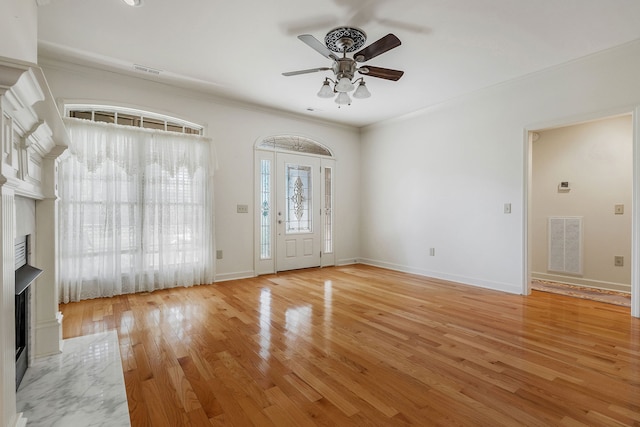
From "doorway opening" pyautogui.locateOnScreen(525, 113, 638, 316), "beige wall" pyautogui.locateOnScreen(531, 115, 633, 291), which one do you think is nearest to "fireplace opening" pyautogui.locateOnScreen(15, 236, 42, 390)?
"doorway opening" pyautogui.locateOnScreen(525, 113, 638, 316)

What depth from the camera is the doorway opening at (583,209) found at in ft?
13.9

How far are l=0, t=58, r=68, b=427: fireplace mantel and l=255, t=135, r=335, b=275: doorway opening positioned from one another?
3012 millimetres

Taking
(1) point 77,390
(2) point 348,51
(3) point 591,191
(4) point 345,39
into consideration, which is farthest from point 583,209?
(1) point 77,390

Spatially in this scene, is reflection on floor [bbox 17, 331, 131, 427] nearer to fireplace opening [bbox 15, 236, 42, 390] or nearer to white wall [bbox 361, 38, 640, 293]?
fireplace opening [bbox 15, 236, 42, 390]

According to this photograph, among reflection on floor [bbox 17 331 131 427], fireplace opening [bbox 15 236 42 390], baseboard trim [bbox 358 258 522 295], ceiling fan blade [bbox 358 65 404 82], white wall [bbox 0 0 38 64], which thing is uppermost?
ceiling fan blade [bbox 358 65 404 82]

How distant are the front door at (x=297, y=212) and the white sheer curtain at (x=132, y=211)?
4.25 feet

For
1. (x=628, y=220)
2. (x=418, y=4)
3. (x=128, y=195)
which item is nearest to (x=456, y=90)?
(x=418, y=4)

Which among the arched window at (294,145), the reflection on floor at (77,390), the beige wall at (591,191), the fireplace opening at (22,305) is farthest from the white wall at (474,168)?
the fireplace opening at (22,305)

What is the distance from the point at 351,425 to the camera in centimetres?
157

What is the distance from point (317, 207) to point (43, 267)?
13.9 ft

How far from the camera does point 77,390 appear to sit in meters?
1.89

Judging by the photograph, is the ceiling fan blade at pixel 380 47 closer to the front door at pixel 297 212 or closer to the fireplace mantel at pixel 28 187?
the fireplace mantel at pixel 28 187

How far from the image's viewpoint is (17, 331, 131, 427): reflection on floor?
64.5 inches

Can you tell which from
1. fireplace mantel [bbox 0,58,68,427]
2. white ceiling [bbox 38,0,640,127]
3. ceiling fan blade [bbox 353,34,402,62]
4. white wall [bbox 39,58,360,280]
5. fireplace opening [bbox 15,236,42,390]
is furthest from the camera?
white wall [bbox 39,58,360,280]
